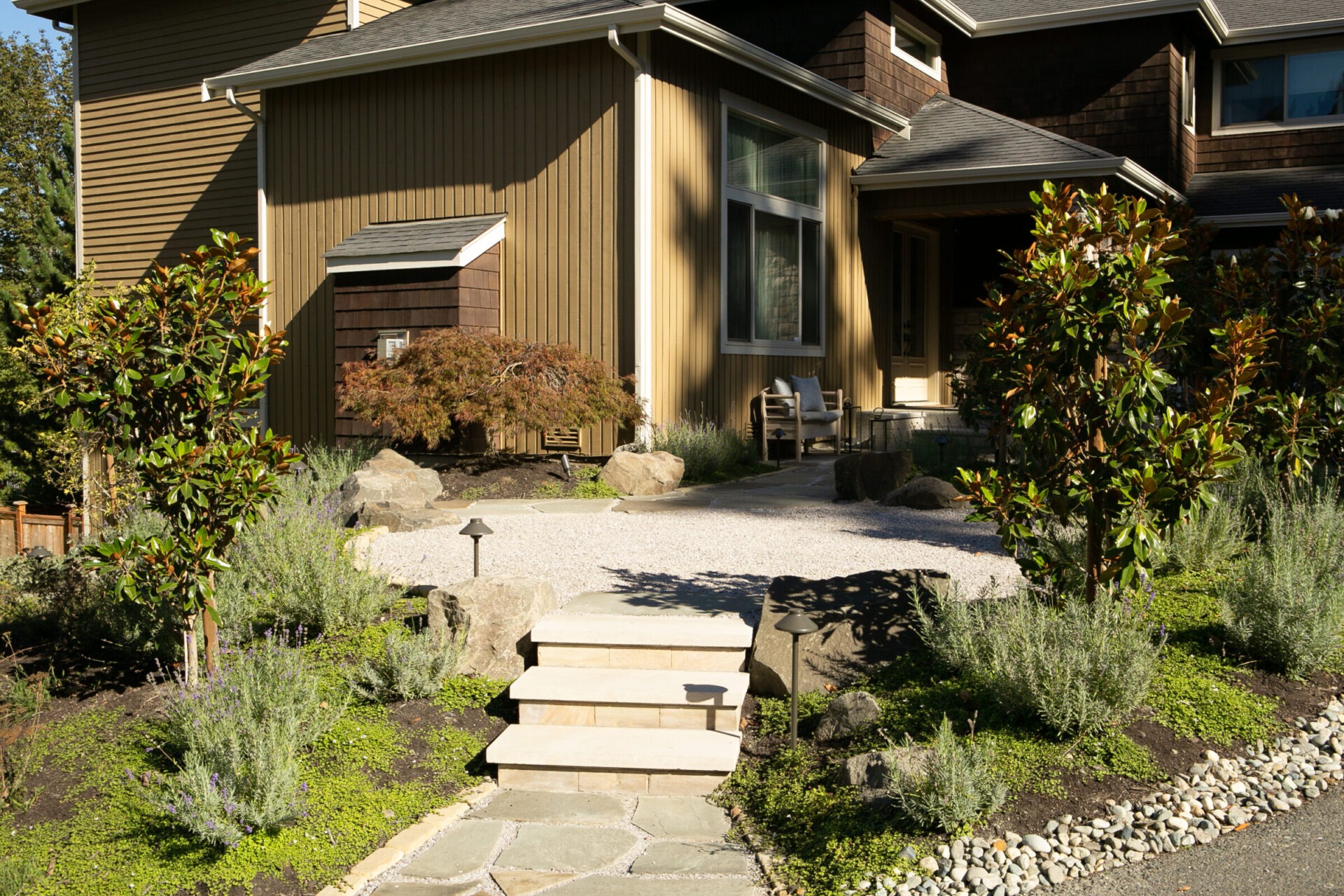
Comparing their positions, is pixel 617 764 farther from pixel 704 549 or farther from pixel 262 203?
pixel 262 203

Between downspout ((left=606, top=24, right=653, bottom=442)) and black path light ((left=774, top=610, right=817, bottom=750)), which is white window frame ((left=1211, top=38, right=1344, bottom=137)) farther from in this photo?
black path light ((left=774, top=610, right=817, bottom=750))

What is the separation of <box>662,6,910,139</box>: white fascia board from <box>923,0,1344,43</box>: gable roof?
7.36 ft

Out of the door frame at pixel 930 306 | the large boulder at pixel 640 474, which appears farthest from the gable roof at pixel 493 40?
the large boulder at pixel 640 474

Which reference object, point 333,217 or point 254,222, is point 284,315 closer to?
point 333,217

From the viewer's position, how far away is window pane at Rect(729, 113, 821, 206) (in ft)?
39.2

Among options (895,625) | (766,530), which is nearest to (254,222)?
(766,530)

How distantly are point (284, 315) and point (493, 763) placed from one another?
9.80 metres

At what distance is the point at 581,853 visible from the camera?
3949 millimetres

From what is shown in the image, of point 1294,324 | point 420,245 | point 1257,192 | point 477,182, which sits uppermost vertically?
point 1257,192

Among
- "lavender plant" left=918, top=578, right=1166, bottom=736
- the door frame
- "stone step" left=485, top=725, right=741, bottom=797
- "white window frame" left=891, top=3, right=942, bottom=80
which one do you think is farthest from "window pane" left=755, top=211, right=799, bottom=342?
"stone step" left=485, top=725, right=741, bottom=797

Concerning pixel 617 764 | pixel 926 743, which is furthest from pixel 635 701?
pixel 926 743

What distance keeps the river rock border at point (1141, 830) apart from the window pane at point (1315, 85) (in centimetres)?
1534

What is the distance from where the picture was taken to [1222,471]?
4469 millimetres

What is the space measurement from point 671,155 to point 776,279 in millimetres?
2364
